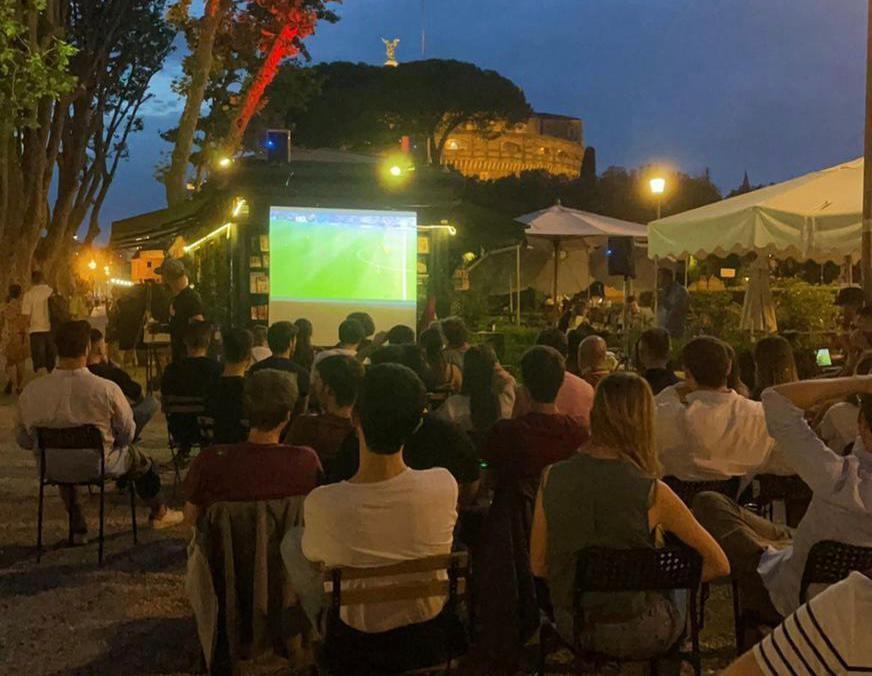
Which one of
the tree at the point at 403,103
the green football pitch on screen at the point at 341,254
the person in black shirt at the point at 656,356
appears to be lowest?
the person in black shirt at the point at 656,356

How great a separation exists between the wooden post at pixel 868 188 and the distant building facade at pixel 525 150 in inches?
2497

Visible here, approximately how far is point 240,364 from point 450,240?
784cm

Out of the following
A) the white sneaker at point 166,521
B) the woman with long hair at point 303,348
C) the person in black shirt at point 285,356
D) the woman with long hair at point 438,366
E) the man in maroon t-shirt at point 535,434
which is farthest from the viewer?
the woman with long hair at point 303,348

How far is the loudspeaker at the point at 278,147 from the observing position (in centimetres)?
1309

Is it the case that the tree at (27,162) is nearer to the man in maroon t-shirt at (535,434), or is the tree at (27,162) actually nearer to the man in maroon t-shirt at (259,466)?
the man in maroon t-shirt at (259,466)

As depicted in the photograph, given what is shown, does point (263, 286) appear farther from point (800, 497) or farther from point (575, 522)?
point (575, 522)

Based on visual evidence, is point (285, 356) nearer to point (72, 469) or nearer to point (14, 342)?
point (72, 469)

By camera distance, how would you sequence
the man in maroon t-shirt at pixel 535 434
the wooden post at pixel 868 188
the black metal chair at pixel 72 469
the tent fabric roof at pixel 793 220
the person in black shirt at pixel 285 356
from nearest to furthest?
1. the man in maroon t-shirt at pixel 535 434
2. the black metal chair at pixel 72 469
3. the person in black shirt at pixel 285 356
4. the wooden post at pixel 868 188
5. the tent fabric roof at pixel 793 220

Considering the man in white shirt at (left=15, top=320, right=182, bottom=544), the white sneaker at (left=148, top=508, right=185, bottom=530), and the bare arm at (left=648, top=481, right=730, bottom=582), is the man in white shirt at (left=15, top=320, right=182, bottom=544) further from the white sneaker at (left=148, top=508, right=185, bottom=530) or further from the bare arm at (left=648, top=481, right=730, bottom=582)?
the bare arm at (left=648, top=481, right=730, bottom=582)

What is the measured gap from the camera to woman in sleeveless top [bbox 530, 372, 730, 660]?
10.5 feet

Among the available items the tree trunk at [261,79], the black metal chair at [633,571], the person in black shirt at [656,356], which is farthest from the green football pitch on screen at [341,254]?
the tree trunk at [261,79]

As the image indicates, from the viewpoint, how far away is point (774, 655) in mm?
1336

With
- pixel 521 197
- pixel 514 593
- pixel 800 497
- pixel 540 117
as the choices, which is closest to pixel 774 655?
pixel 514 593

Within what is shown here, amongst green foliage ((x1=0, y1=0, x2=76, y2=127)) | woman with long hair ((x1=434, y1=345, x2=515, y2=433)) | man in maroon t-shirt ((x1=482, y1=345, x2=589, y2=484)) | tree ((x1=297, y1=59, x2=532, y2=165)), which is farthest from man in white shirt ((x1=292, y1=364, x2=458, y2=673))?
tree ((x1=297, y1=59, x2=532, y2=165))
